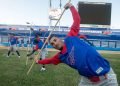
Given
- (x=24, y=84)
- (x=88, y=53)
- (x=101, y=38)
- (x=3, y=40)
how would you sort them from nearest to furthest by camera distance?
(x=88, y=53), (x=24, y=84), (x=101, y=38), (x=3, y=40)

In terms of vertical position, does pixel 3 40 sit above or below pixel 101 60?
below

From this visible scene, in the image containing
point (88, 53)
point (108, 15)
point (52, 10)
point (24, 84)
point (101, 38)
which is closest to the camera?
point (88, 53)

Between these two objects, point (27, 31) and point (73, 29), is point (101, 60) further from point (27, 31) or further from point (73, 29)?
point (27, 31)

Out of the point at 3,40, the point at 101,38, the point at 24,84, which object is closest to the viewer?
the point at 24,84

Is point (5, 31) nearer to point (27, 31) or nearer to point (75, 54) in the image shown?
point (27, 31)

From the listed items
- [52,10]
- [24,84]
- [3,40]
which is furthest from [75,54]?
[3,40]

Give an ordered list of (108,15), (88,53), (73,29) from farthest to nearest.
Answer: (108,15) → (73,29) → (88,53)

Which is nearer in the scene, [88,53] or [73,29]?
[88,53]

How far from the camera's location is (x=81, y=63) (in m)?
8.51

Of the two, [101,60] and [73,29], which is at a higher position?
[73,29]

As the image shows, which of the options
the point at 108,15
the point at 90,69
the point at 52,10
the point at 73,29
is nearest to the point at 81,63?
the point at 90,69

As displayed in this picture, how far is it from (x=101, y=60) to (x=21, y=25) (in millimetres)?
74719

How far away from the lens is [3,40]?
83812mm

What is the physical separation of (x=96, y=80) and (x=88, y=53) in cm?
62
